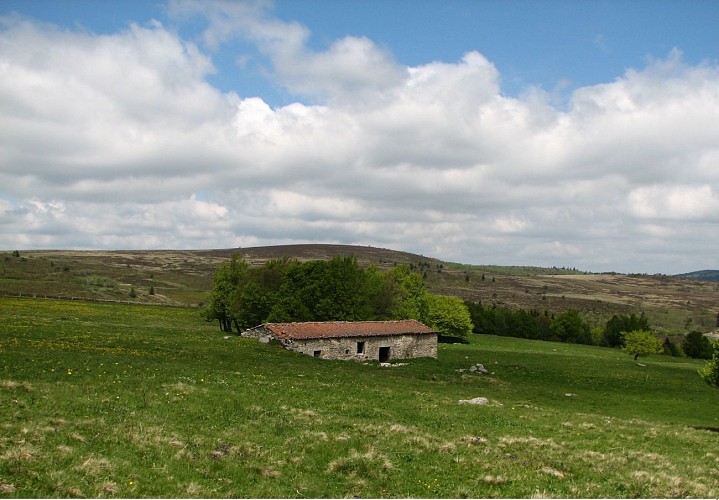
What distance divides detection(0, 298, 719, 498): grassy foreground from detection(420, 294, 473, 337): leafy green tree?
4669 centimetres

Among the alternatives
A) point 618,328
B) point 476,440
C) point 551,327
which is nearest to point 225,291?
point 476,440

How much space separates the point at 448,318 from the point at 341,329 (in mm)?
36145

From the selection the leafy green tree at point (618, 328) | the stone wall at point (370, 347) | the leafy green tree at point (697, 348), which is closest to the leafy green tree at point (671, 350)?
the leafy green tree at point (697, 348)

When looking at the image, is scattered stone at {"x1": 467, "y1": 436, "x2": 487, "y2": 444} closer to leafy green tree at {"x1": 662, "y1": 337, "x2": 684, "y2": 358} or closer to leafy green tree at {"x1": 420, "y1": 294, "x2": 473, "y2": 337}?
leafy green tree at {"x1": 420, "y1": 294, "x2": 473, "y2": 337}

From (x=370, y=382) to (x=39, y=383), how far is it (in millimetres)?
→ 20772

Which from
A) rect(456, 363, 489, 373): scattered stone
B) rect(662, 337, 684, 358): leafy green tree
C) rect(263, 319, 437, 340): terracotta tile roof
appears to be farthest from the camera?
rect(662, 337, 684, 358): leafy green tree

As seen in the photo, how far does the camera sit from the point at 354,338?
176 feet

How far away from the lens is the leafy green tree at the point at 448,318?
85938 mm

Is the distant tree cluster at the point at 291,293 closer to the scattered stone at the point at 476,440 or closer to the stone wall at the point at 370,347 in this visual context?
the stone wall at the point at 370,347

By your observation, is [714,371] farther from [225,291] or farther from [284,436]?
[225,291]

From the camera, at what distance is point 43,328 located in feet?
138

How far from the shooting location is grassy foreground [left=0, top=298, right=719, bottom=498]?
1325 cm

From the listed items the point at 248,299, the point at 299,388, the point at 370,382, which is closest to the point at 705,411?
the point at 370,382

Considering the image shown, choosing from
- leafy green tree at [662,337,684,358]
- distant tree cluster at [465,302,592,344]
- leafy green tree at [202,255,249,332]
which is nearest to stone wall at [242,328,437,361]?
leafy green tree at [202,255,249,332]
